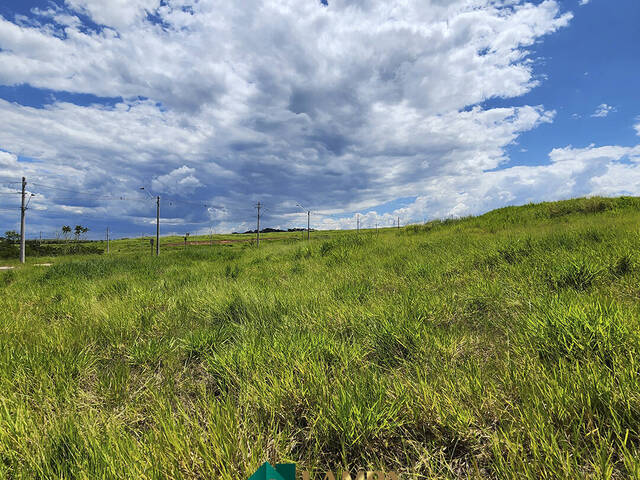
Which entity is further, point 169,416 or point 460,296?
point 460,296

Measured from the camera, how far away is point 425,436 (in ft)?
5.32

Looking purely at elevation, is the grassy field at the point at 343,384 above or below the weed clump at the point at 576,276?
below

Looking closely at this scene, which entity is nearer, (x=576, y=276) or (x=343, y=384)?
(x=343, y=384)

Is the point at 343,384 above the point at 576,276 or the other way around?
the other way around

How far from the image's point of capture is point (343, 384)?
1995 millimetres

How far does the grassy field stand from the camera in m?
1.44

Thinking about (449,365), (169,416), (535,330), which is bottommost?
(169,416)

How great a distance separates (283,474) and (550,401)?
1.58 metres

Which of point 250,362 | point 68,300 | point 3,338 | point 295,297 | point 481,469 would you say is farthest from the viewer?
point 68,300

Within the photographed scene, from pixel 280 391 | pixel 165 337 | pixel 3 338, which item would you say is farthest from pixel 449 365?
pixel 3 338

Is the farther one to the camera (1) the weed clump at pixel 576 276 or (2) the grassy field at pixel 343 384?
(1) the weed clump at pixel 576 276

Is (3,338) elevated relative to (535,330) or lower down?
lower down

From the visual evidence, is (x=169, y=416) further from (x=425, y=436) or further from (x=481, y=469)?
(x=481, y=469)

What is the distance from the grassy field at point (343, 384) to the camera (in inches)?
56.7
